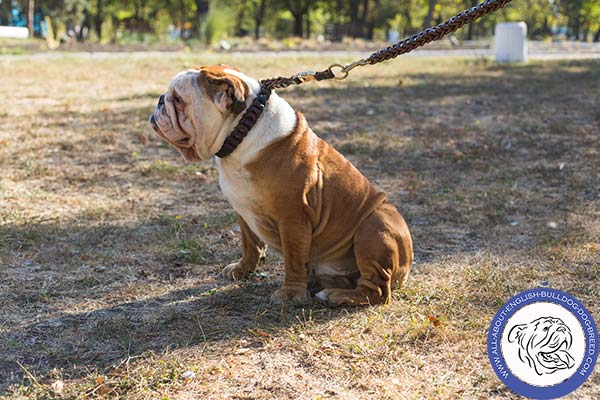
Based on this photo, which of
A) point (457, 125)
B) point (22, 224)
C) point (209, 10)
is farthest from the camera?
point (209, 10)

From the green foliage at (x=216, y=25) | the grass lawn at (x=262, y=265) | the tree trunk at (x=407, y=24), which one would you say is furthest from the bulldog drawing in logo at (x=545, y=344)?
the tree trunk at (x=407, y=24)

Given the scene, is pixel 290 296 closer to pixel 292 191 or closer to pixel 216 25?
pixel 292 191

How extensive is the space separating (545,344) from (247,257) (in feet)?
6.78

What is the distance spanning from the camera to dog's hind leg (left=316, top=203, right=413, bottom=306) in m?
4.10

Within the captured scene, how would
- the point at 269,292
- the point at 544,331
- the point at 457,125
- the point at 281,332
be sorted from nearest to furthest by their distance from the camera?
the point at 544,331 → the point at 281,332 → the point at 269,292 → the point at 457,125

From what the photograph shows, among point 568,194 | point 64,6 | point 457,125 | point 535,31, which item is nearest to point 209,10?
point 64,6

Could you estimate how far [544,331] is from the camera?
10.4 ft

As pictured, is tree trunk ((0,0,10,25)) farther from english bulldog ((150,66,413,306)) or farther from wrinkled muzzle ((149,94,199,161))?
english bulldog ((150,66,413,306))

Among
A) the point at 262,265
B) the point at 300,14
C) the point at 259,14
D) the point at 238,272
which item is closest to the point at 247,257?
the point at 238,272

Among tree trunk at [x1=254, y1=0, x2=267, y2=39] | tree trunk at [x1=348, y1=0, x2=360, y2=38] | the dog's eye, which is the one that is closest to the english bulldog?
the dog's eye

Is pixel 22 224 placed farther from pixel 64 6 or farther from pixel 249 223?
pixel 64 6

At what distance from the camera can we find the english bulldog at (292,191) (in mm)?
3830

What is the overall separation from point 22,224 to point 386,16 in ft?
146

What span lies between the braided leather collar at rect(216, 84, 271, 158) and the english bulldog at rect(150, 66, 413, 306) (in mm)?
28
